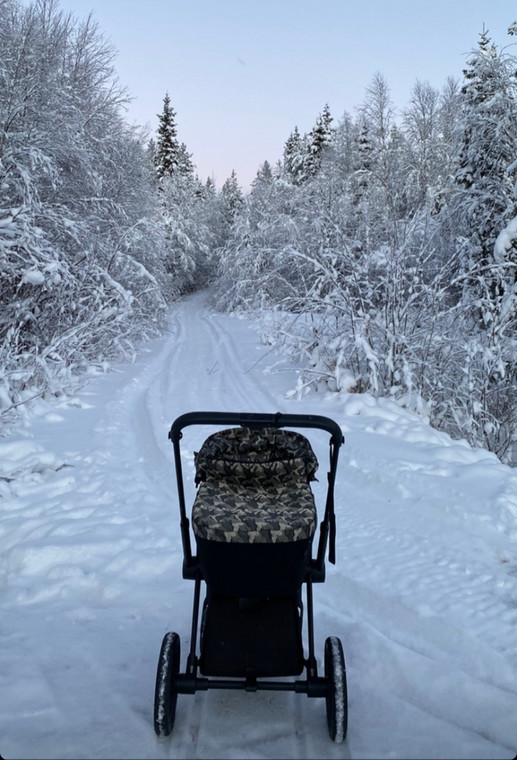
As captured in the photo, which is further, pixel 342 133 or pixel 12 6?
pixel 342 133

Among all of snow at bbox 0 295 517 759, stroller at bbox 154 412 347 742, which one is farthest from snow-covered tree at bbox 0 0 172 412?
stroller at bbox 154 412 347 742

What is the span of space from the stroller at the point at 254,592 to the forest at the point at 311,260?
4456mm

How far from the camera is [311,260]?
9.11 metres

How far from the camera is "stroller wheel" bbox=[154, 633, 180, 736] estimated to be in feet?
7.29

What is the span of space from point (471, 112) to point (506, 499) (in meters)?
14.0

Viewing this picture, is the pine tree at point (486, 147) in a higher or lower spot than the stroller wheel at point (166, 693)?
higher

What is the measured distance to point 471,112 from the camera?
1474 cm

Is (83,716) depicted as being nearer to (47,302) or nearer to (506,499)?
(506,499)

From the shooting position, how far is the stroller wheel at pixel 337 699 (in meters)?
2.20

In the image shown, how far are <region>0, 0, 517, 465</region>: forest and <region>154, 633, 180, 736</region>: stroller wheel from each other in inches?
181

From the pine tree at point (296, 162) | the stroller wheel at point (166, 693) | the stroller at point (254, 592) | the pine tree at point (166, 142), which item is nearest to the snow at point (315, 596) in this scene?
the stroller wheel at point (166, 693)

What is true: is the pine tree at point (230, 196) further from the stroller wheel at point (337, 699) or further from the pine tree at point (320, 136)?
the stroller wheel at point (337, 699)

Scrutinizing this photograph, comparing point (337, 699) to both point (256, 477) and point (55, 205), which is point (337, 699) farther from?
point (55, 205)

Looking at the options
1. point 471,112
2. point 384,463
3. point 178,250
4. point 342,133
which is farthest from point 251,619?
point 342,133
